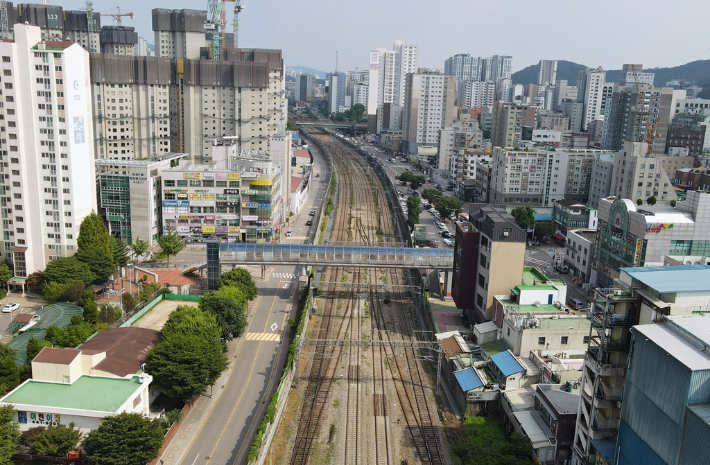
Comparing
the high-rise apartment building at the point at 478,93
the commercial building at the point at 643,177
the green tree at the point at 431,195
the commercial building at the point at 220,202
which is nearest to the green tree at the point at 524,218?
the commercial building at the point at 643,177

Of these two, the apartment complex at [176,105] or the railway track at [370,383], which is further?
the apartment complex at [176,105]

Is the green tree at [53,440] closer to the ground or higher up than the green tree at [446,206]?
closer to the ground

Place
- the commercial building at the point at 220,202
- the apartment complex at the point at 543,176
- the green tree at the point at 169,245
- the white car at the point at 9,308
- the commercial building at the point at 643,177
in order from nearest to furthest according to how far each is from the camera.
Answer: the white car at the point at 9,308 → the green tree at the point at 169,245 → the commercial building at the point at 220,202 → the commercial building at the point at 643,177 → the apartment complex at the point at 543,176

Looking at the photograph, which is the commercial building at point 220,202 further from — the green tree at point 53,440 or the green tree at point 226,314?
the green tree at point 53,440

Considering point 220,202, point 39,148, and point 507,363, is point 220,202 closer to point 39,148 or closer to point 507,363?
point 39,148

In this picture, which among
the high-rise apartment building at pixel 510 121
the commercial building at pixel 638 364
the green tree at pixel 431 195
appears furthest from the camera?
the high-rise apartment building at pixel 510 121

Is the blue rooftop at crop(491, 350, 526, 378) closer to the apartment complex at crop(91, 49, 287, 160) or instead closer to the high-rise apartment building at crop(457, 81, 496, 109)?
the apartment complex at crop(91, 49, 287, 160)

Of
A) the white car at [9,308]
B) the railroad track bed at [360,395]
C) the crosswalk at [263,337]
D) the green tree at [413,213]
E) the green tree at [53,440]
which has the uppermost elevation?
the green tree at [413,213]
